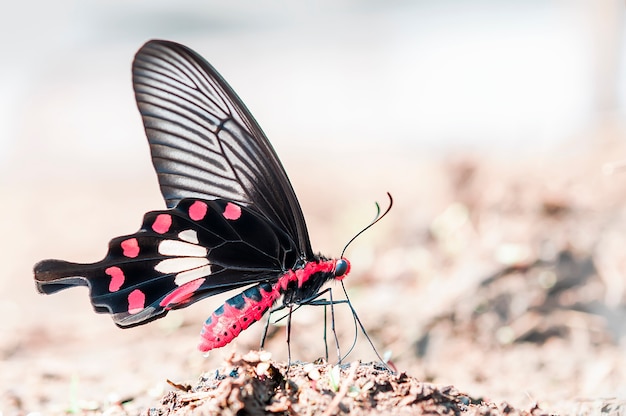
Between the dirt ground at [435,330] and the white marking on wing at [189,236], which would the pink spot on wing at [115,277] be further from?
the dirt ground at [435,330]

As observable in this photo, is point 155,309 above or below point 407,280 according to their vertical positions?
below

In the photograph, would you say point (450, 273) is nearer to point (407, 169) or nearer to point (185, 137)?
point (185, 137)

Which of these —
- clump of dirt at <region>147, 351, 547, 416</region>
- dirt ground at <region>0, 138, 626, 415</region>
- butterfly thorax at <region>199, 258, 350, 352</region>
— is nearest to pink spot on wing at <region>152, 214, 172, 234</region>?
butterfly thorax at <region>199, 258, 350, 352</region>

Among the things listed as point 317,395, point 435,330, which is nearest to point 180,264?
point 317,395

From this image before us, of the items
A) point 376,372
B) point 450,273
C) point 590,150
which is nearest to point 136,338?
point 450,273

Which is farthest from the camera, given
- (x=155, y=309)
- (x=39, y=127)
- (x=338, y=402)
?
(x=39, y=127)

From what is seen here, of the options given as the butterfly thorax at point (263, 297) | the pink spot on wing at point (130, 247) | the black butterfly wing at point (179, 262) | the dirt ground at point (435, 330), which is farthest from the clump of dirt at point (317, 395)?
the pink spot on wing at point (130, 247)

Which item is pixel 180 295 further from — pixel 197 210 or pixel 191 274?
pixel 197 210
